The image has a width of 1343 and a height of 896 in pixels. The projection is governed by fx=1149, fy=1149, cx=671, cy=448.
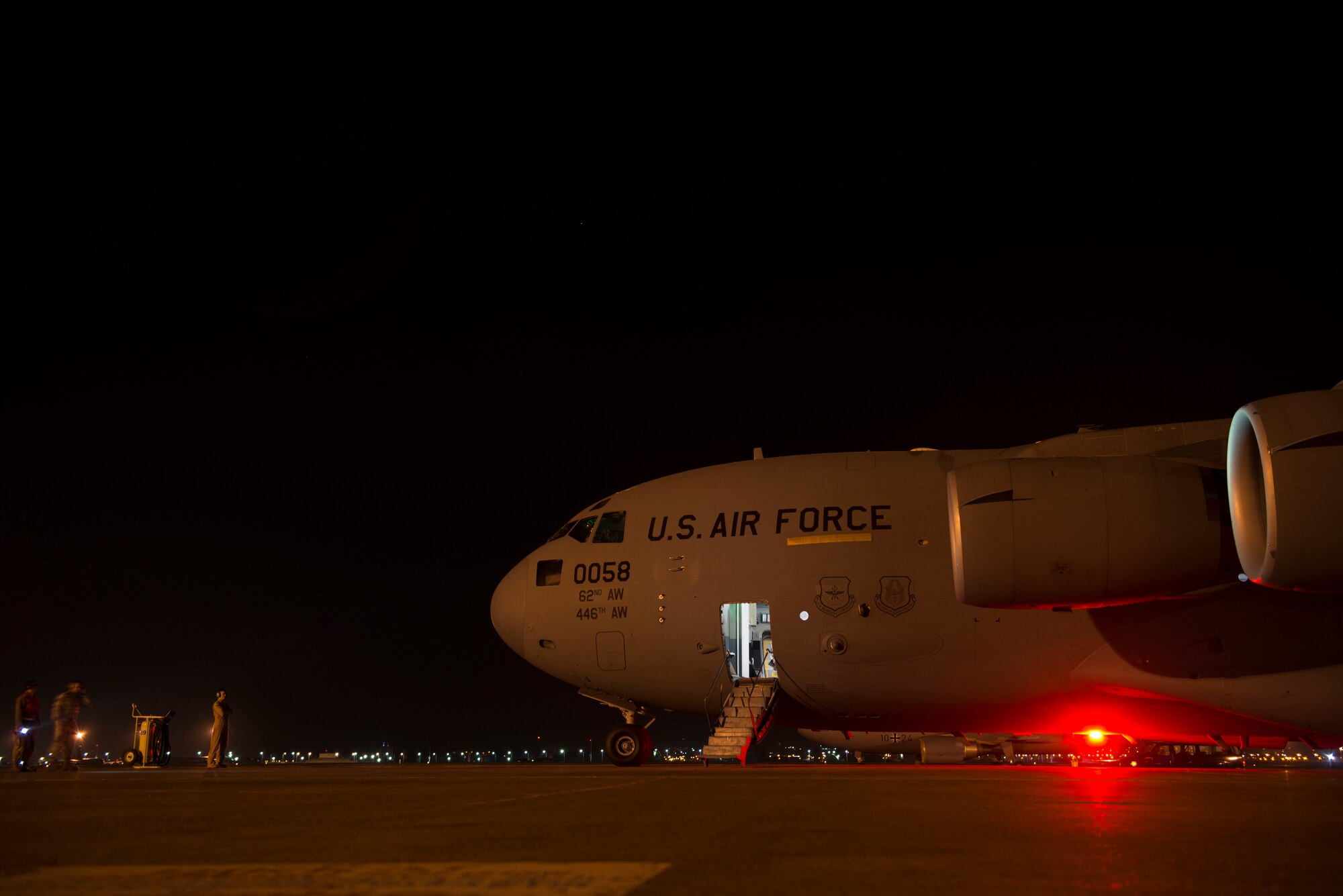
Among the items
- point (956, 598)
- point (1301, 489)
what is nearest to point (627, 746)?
point (956, 598)

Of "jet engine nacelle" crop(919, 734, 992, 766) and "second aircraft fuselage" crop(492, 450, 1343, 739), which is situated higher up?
→ "second aircraft fuselage" crop(492, 450, 1343, 739)

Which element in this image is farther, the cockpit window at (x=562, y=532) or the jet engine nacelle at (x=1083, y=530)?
the cockpit window at (x=562, y=532)

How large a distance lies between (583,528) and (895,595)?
489 cm

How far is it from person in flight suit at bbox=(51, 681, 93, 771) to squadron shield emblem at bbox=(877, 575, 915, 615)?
11024 millimetres

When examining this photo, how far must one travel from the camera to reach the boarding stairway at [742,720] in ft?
50.3

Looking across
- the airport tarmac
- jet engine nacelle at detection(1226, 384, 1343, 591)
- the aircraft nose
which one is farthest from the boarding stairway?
the airport tarmac

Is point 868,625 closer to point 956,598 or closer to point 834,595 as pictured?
point 834,595

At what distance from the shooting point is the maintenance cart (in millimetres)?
20625

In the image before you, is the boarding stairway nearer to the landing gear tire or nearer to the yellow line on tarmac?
the landing gear tire

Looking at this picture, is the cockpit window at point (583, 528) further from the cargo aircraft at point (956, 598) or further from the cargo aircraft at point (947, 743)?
the cargo aircraft at point (947, 743)

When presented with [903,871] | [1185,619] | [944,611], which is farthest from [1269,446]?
[903,871]

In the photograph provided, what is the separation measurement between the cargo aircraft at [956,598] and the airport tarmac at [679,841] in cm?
355

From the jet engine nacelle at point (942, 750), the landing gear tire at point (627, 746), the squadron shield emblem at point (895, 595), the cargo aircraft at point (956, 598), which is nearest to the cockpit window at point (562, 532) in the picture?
the cargo aircraft at point (956, 598)

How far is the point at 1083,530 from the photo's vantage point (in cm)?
1095
